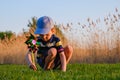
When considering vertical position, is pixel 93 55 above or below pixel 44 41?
below

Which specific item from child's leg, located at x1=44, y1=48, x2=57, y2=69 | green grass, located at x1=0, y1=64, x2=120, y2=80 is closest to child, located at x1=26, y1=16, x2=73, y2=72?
child's leg, located at x1=44, y1=48, x2=57, y2=69

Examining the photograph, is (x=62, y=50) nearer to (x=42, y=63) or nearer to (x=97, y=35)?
(x=42, y=63)

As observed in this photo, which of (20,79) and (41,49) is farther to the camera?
(41,49)

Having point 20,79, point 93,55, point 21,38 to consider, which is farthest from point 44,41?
point 21,38

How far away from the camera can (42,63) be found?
661 cm

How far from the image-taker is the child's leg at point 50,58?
615 cm

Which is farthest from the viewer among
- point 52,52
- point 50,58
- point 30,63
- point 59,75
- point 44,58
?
point 44,58

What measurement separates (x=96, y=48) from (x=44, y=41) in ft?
23.9

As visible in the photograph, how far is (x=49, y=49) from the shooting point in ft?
20.3

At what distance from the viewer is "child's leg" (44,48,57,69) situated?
6148 mm

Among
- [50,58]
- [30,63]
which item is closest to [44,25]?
[50,58]

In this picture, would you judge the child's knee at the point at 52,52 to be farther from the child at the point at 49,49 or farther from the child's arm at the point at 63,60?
the child's arm at the point at 63,60

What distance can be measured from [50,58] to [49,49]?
0.18m

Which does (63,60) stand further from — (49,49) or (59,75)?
(59,75)
